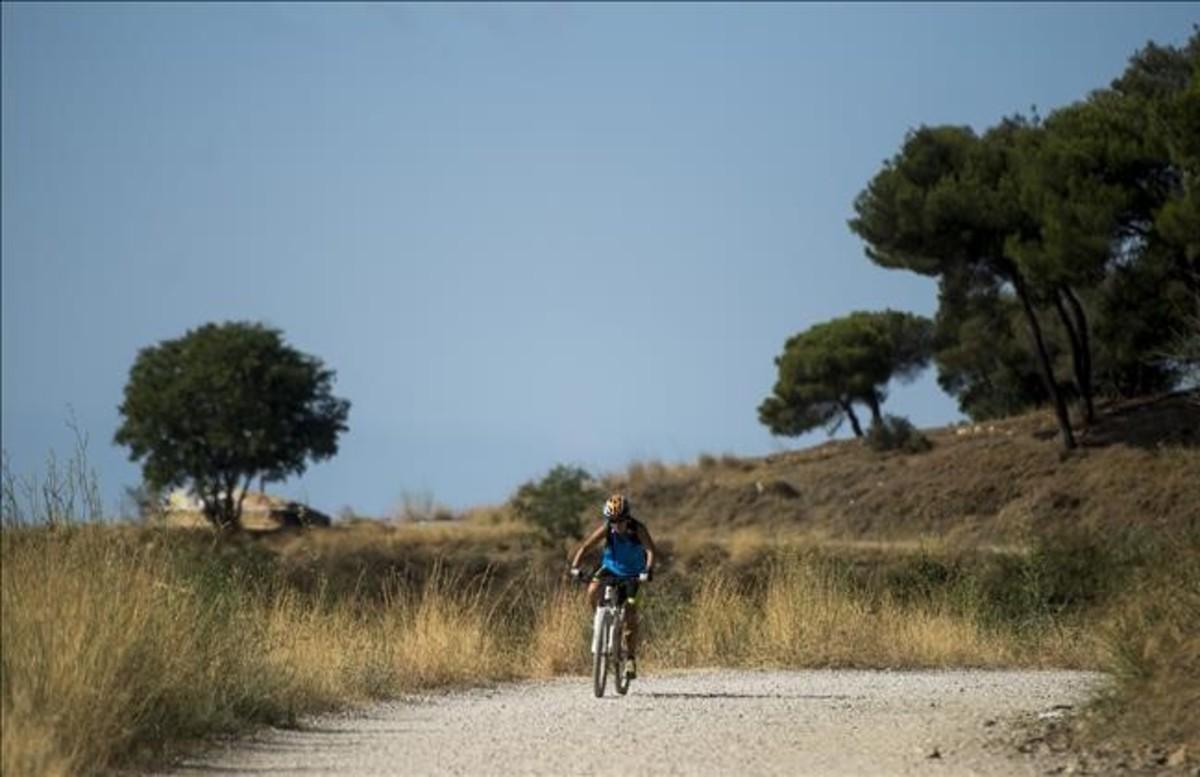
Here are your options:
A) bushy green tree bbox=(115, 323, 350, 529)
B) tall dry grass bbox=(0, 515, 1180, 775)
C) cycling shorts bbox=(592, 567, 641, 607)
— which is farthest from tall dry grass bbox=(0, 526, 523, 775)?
bushy green tree bbox=(115, 323, 350, 529)

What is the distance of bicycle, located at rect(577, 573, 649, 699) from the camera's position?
691 inches

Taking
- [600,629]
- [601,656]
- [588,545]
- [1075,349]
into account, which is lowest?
[601,656]

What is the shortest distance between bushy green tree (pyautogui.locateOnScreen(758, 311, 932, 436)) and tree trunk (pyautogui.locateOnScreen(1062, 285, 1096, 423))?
52.5 feet

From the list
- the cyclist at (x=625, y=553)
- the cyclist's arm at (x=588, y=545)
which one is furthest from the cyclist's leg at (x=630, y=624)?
the cyclist's arm at (x=588, y=545)

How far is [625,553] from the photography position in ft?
59.6

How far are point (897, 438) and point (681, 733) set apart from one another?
51.8 m

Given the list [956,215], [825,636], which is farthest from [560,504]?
[825,636]

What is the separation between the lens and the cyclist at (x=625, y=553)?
59.1ft

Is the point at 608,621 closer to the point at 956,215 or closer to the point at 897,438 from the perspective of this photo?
the point at 956,215

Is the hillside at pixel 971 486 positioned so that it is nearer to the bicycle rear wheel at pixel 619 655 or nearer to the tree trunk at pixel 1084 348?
the tree trunk at pixel 1084 348

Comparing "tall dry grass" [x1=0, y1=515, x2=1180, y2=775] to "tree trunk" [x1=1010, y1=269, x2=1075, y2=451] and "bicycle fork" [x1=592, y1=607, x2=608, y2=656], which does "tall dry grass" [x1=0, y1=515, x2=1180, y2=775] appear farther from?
"tree trunk" [x1=1010, y1=269, x2=1075, y2=451]

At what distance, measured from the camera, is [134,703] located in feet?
39.5

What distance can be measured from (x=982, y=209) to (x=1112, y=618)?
41324mm

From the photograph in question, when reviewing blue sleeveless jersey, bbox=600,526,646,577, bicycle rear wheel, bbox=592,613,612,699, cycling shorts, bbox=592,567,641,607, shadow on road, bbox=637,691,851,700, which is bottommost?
shadow on road, bbox=637,691,851,700
